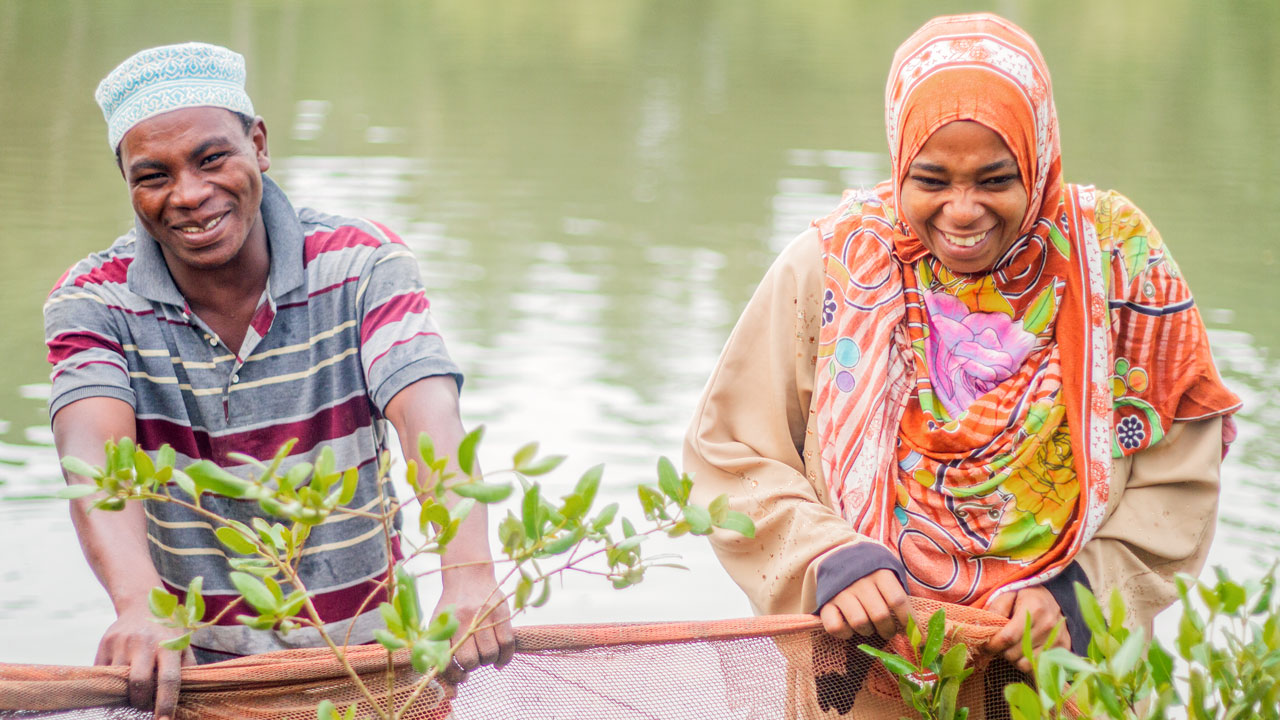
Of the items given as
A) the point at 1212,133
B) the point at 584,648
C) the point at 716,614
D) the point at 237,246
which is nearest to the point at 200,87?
the point at 237,246

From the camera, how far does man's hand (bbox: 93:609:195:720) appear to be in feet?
5.28

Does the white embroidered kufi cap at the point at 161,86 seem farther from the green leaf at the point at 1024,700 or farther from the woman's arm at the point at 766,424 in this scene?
the green leaf at the point at 1024,700

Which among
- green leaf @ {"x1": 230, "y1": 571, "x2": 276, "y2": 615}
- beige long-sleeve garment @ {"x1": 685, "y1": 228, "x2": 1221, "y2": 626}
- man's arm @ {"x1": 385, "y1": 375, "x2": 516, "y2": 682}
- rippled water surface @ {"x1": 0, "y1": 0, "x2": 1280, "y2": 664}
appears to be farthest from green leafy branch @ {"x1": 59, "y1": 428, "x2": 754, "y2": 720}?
rippled water surface @ {"x1": 0, "y1": 0, "x2": 1280, "y2": 664}

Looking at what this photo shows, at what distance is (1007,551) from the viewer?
203 cm

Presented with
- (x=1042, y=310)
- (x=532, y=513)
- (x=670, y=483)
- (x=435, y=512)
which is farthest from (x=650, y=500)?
(x=1042, y=310)

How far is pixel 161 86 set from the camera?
205 cm

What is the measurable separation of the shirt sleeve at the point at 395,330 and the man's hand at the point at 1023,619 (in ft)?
2.92

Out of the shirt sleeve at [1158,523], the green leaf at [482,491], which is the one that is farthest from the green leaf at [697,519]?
the shirt sleeve at [1158,523]

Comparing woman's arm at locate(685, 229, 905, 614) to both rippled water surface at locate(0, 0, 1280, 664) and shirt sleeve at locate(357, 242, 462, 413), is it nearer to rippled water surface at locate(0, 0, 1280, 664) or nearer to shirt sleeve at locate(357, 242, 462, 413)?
shirt sleeve at locate(357, 242, 462, 413)

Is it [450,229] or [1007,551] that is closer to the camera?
[1007,551]

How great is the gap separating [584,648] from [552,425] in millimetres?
3393

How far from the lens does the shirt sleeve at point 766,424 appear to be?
205 centimetres

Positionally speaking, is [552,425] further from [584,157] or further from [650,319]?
[584,157]

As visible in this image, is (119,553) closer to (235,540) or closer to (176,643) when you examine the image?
(176,643)
